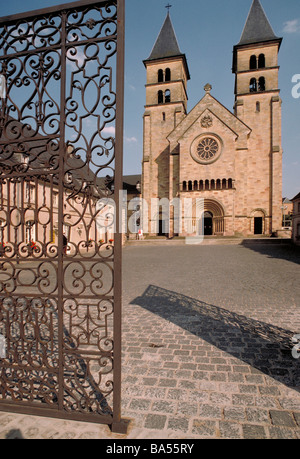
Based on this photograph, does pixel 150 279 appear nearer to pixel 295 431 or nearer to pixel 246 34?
pixel 295 431

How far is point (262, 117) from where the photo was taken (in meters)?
35.2

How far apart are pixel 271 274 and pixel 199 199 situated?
23.7 metres

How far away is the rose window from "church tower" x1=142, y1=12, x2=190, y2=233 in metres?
3.87

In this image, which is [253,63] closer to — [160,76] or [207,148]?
[160,76]

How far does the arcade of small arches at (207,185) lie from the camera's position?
3319 cm

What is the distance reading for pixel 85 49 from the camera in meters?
2.92

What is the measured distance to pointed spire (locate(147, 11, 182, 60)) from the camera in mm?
40750

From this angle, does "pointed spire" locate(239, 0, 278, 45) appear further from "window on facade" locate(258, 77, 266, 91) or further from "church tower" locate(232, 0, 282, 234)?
"window on facade" locate(258, 77, 266, 91)

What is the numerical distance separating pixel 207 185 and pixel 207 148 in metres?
4.82

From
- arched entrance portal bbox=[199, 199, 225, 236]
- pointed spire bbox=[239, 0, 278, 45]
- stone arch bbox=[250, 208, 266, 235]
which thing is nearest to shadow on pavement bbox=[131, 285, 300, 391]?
arched entrance portal bbox=[199, 199, 225, 236]

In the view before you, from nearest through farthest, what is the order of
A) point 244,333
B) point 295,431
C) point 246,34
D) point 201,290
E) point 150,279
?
point 295,431 < point 244,333 < point 201,290 < point 150,279 < point 246,34

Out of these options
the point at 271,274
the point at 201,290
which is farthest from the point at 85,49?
the point at 271,274

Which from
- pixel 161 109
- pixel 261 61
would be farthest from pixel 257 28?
pixel 161 109

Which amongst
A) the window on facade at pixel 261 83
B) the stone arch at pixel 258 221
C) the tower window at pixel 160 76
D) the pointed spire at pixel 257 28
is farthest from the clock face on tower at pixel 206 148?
the pointed spire at pixel 257 28
